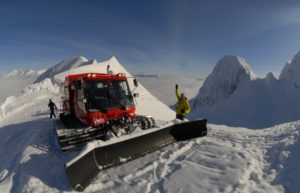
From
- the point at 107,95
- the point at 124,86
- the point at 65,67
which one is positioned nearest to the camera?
the point at 107,95

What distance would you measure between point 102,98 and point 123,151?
8.63 ft

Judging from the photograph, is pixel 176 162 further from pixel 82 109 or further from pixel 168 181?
pixel 82 109

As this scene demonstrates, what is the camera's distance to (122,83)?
11453 millimetres

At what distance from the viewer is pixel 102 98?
10719 millimetres

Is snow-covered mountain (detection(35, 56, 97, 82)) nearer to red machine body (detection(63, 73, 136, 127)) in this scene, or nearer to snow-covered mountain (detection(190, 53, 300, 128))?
snow-covered mountain (detection(190, 53, 300, 128))

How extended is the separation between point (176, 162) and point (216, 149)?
5.45 feet

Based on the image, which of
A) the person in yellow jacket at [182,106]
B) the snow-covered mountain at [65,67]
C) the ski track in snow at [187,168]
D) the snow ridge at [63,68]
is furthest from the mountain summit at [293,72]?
the ski track in snow at [187,168]

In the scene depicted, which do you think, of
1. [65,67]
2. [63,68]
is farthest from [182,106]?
[65,67]

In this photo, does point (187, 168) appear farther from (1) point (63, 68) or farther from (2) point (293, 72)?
(2) point (293, 72)

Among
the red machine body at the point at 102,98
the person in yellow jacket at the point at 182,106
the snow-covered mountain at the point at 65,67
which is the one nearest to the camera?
the red machine body at the point at 102,98

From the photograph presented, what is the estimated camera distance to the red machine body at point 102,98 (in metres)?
10.4

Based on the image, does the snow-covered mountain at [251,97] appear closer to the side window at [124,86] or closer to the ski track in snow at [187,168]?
the ski track in snow at [187,168]

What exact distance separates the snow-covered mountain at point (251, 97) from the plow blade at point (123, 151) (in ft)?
338

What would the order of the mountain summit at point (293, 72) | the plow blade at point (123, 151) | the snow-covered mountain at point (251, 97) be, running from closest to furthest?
the plow blade at point (123, 151) → the snow-covered mountain at point (251, 97) → the mountain summit at point (293, 72)
